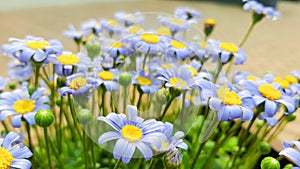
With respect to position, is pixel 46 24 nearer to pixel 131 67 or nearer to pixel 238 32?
pixel 238 32

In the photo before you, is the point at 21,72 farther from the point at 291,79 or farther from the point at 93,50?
the point at 291,79

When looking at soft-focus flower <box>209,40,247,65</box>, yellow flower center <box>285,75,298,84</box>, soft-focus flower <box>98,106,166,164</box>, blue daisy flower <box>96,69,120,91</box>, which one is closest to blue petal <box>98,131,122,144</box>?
soft-focus flower <box>98,106,166,164</box>

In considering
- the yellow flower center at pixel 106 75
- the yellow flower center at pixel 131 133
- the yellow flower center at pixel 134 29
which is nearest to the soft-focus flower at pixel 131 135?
the yellow flower center at pixel 131 133

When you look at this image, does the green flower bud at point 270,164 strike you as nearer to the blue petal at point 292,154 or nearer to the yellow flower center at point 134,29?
the blue petal at point 292,154

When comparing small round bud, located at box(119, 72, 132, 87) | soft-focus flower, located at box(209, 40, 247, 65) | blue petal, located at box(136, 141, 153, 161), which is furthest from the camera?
soft-focus flower, located at box(209, 40, 247, 65)

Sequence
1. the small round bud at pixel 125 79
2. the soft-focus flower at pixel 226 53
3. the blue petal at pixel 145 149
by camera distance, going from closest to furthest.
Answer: the blue petal at pixel 145 149 → the small round bud at pixel 125 79 → the soft-focus flower at pixel 226 53

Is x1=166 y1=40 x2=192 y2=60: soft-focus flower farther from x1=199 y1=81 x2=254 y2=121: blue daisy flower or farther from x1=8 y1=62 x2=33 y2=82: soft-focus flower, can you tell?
x1=8 y1=62 x2=33 y2=82: soft-focus flower

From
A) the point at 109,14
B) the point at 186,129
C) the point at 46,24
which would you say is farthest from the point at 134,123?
the point at 109,14
